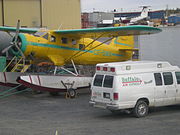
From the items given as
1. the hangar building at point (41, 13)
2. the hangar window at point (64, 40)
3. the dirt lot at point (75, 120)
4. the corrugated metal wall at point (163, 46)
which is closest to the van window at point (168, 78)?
the dirt lot at point (75, 120)

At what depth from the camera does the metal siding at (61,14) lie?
32972 millimetres

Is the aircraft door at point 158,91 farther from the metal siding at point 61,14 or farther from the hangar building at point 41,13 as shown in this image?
the metal siding at point 61,14

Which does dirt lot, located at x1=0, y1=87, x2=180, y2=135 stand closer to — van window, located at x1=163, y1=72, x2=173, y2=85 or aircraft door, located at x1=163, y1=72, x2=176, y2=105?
aircraft door, located at x1=163, y1=72, x2=176, y2=105

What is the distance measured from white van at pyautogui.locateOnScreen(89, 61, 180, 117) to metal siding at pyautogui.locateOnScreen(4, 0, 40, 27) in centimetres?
2071

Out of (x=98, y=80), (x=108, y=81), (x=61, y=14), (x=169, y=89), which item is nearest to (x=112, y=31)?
(x=98, y=80)

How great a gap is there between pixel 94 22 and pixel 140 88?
54279mm

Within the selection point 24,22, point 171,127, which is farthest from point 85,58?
point 24,22

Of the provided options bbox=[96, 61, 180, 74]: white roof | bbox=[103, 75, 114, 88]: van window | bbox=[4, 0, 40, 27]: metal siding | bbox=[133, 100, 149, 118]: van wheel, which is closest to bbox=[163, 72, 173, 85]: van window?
bbox=[96, 61, 180, 74]: white roof

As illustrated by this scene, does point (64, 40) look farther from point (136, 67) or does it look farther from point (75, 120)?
point (75, 120)

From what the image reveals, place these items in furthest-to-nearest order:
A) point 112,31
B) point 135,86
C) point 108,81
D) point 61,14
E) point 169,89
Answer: point 61,14, point 112,31, point 169,89, point 108,81, point 135,86

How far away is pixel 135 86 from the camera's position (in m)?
11.5

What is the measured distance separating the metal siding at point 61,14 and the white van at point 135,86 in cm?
2147

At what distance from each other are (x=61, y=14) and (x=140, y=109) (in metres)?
23.7

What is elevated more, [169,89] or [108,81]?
[108,81]
